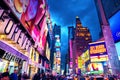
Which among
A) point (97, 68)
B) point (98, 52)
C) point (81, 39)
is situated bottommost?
point (97, 68)

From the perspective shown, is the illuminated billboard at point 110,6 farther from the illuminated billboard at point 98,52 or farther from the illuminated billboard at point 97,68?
the illuminated billboard at point 97,68

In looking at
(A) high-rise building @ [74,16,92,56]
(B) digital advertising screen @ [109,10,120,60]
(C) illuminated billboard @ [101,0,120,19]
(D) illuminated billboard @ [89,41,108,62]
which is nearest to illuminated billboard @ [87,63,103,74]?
(D) illuminated billboard @ [89,41,108,62]

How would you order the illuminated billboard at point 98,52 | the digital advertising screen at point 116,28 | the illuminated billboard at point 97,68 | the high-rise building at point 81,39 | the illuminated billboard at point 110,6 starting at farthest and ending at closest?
the high-rise building at point 81,39 < the illuminated billboard at point 98,52 < the illuminated billboard at point 97,68 < the illuminated billboard at point 110,6 < the digital advertising screen at point 116,28

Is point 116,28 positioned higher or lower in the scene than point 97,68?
higher

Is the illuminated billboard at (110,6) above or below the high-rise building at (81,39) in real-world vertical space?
below

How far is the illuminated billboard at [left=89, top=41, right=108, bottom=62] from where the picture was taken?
138ft

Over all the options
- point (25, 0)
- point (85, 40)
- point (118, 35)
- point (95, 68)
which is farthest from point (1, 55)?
point (85, 40)

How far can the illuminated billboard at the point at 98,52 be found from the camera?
42.1m

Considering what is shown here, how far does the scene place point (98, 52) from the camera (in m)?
43.7

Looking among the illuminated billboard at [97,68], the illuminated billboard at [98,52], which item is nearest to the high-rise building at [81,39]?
the illuminated billboard at [98,52]

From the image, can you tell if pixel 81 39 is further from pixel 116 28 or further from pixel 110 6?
pixel 116 28

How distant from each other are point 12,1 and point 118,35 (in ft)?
50.5

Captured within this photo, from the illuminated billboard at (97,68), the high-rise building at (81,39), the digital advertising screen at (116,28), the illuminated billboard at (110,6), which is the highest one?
the high-rise building at (81,39)

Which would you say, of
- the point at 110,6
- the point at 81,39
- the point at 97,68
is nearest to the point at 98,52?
the point at 97,68
